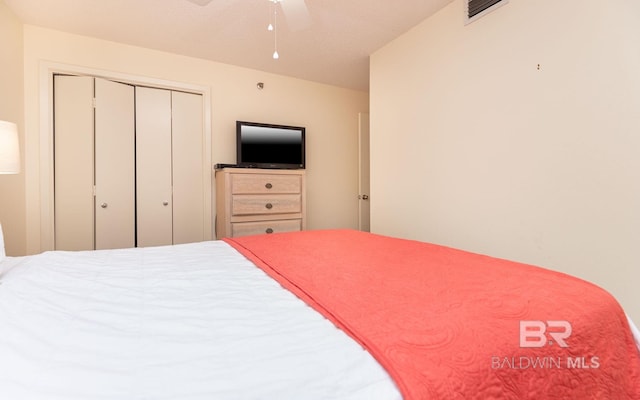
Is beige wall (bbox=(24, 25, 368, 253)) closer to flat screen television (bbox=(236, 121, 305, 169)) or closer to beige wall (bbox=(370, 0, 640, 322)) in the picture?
flat screen television (bbox=(236, 121, 305, 169))

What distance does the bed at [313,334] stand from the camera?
1.53ft

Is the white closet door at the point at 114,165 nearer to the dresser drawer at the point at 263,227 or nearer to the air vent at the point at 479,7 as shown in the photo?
the dresser drawer at the point at 263,227

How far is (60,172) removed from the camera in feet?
8.59

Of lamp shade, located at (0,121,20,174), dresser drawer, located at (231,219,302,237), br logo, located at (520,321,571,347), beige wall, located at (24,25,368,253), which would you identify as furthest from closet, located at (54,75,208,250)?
br logo, located at (520,321,571,347)

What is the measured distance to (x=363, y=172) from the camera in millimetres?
4102

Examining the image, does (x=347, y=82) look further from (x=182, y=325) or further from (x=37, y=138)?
(x=182, y=325)

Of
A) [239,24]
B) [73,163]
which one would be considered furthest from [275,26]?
[73,163]

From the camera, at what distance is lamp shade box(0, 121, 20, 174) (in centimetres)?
137

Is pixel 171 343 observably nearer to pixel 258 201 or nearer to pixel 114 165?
pixel 258 201

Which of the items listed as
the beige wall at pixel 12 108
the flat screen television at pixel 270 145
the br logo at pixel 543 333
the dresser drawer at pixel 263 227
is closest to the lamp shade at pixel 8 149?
the beige wall at pixel 12 108

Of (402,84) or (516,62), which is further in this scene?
(402,84)

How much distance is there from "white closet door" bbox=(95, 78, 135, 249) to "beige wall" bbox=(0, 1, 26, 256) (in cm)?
49

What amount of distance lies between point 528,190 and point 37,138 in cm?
378

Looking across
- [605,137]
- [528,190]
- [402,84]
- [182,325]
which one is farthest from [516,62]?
[182,325]
